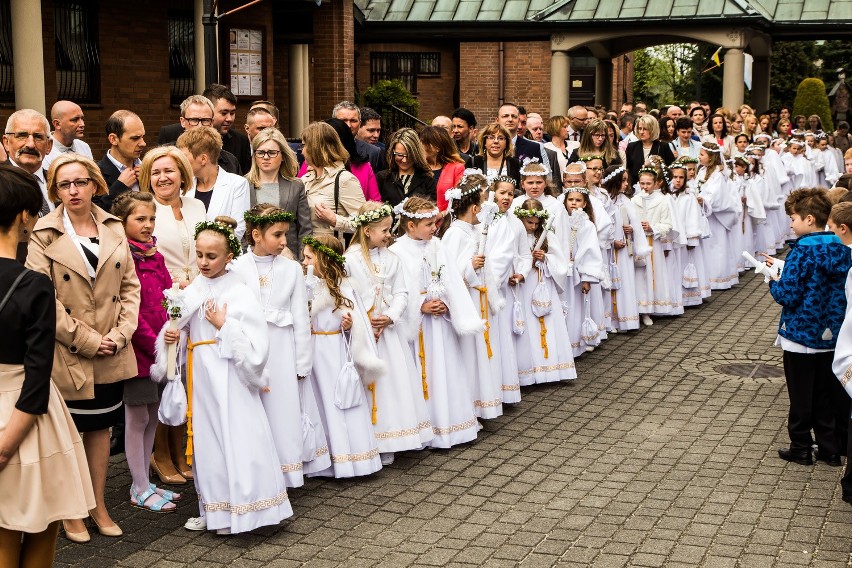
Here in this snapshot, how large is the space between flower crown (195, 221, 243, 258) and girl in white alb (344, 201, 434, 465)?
4.35ft

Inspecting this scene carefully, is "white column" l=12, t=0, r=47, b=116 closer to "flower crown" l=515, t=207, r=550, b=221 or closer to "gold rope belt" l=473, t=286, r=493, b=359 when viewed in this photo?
"flower crown" l=515, t=207, r=550, b=221

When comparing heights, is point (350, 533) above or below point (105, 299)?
below

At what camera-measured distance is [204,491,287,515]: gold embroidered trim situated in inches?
259

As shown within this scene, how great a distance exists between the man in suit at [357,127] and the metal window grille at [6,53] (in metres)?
6.07

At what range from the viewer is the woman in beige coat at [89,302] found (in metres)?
6.39

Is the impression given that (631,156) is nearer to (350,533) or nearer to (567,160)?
(567,160)

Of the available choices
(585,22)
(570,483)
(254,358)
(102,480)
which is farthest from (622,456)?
(585,22)

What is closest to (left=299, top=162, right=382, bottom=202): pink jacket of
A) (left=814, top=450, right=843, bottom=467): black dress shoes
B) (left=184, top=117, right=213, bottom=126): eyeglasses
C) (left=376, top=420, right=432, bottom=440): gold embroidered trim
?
(left=184, top=117, right=213, bottom=126): eyeglasses

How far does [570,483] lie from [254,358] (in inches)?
92.7

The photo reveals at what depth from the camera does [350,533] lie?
6.76 metres

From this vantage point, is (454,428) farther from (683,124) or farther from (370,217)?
(683,124)

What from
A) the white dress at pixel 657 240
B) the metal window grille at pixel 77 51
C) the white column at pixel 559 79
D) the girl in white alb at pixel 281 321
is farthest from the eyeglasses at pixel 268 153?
the white column at pixel 559 79

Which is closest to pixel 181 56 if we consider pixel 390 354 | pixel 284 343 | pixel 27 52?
pixel 27 52

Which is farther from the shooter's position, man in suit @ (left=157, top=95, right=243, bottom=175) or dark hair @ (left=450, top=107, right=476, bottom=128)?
dark hair @ (left=450, top=107, right=476, bottom=128)
